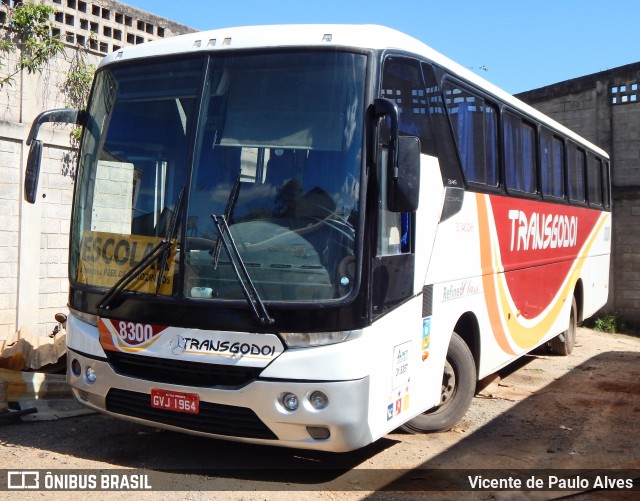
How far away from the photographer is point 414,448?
629 centimetres

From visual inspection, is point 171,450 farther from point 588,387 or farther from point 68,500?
point 588,387

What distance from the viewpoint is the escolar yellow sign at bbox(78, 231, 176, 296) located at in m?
5.05

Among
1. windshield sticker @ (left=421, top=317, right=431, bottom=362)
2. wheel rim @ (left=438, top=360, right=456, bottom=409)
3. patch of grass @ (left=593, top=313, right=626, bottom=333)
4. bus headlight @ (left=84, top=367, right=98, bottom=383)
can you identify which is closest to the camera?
bus headlight @ (left=84, top=367, right=98, bottom=383)

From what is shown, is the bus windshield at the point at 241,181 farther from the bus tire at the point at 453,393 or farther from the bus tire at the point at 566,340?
the bus tire at the point at 566,340

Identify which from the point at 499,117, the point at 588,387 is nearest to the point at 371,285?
the point at 499,117

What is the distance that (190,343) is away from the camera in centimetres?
496

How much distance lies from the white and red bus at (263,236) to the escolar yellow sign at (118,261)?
0.01 meters

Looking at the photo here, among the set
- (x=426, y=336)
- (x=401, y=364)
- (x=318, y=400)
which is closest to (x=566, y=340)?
(x=426, y=336)

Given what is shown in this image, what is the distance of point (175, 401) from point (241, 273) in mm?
984

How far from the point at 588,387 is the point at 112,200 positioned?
6.30 metres

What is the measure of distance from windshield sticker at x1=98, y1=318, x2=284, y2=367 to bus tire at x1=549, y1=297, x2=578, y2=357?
23.9 feet

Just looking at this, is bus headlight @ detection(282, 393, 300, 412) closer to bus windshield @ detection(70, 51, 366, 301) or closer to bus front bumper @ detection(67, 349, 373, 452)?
bus front bumper @ detection(67, 349, 373, 452)

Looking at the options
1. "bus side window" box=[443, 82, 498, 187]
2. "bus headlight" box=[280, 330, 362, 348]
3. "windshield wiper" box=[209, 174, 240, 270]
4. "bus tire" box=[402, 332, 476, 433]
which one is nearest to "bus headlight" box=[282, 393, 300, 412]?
"bus headlight" box=[280, 330, 362, 348]

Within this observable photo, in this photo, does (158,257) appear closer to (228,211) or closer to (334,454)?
(228,211)
